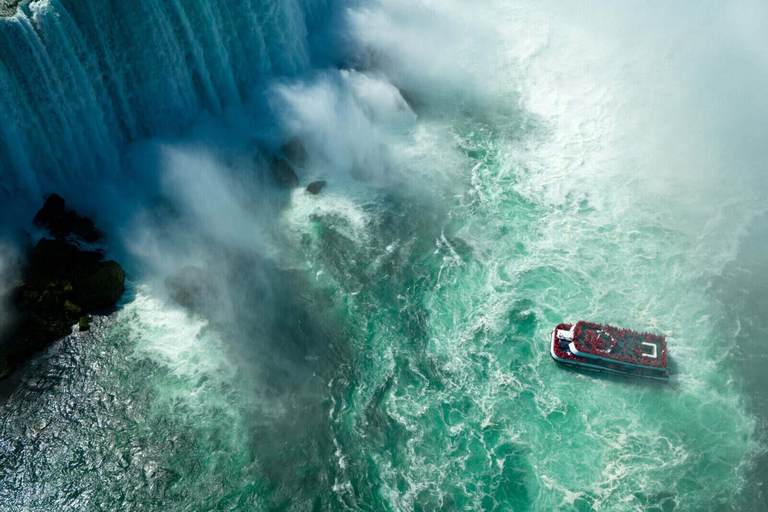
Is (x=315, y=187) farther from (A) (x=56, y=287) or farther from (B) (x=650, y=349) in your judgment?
(B) (x=650, y=349)

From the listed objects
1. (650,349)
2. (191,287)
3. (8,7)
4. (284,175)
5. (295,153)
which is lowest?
(650,349)

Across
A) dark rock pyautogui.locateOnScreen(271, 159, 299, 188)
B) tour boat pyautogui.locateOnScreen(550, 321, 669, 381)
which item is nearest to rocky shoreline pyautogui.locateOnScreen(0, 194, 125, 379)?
dark rock pyautogui.locateOnScreen(271, 159, 299, 188)

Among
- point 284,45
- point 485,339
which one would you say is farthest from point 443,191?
point 284,45

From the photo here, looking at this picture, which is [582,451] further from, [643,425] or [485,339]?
[485,339]

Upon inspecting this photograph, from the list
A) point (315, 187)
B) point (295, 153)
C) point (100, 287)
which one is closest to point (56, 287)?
point (100, 287)

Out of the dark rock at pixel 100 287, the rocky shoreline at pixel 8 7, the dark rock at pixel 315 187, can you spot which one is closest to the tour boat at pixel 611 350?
the dark rock at pixel 315 187

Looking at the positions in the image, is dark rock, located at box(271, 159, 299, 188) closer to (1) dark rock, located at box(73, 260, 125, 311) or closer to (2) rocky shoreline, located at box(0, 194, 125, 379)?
(2) rocky shoreline, located at box(0, 194, 125, 379)

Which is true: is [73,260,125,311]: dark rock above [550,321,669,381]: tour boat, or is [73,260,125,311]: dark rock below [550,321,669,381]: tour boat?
above
